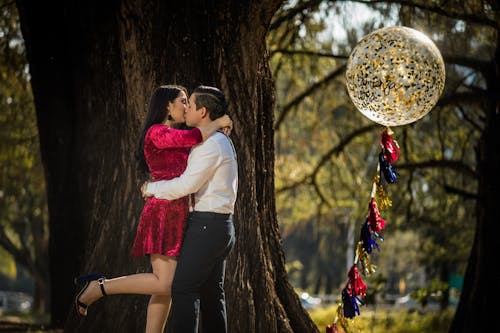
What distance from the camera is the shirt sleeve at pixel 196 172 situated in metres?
5.56

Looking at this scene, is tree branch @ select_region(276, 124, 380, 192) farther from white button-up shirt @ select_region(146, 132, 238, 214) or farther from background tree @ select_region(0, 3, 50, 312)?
white button-up shirt @ select_region(146, 132, 238, 214)

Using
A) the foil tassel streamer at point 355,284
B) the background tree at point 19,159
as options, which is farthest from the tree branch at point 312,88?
the foil tassel streamer at point 355,284

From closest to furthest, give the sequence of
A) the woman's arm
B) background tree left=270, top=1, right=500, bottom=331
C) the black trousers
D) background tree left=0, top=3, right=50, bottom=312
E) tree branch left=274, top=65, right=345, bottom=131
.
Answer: the black trousers, the woman's arm, background tree left=270, top=1, right=500, bottom=331, background tree left=0, top=3, right=50, bottom=312, tree branch left=274, top=65, right=345, bottom=131

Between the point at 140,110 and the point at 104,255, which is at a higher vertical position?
the point at 140,110

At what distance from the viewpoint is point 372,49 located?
21.6ft

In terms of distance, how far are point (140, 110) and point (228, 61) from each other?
2.50 ft

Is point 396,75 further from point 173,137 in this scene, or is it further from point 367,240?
point 173,137

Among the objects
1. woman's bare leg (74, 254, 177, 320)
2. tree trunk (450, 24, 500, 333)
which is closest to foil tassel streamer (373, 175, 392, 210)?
woman's bare leg (74, 254, 177, 320)

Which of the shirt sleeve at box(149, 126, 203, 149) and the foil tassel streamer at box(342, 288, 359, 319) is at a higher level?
the shirt sleeve at box(149, 126, 203, 149)

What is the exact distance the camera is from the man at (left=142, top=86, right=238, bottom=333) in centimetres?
555

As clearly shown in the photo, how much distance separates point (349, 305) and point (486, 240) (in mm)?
4281

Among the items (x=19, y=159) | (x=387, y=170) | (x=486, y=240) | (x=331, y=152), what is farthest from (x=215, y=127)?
(x=19, y=159)

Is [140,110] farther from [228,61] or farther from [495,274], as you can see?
[495,274]

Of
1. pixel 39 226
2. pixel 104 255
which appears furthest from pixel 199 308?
pixel 39 226
